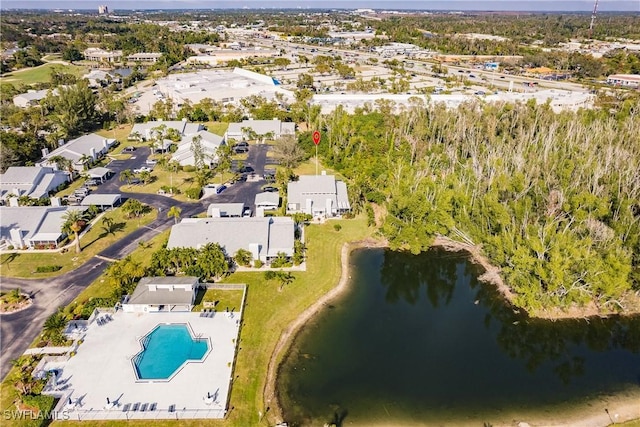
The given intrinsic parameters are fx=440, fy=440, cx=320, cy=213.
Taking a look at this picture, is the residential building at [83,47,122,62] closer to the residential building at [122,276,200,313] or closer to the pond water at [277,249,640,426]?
the residential building at [122,276,200,313]

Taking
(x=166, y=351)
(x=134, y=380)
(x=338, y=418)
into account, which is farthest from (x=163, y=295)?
(x=338, y=418)

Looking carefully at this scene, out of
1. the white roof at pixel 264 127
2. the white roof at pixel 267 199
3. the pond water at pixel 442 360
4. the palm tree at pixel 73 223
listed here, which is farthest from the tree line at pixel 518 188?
the palm tree at pixel 73 223

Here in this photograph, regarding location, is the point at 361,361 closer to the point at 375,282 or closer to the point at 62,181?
the point at 375,282

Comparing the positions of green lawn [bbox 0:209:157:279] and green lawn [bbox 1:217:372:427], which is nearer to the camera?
green lawn [bbox 1:217:372:427]

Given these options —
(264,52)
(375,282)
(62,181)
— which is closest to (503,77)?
(264,52)

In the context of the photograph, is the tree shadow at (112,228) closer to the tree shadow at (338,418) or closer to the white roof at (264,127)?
the tree shadow at (338,418)

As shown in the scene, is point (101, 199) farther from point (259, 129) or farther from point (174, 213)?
point (259, 129)

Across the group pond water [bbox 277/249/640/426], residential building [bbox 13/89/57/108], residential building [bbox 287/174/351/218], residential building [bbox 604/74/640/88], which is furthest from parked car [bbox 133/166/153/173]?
residential building [bbox 604/74/640/88]
